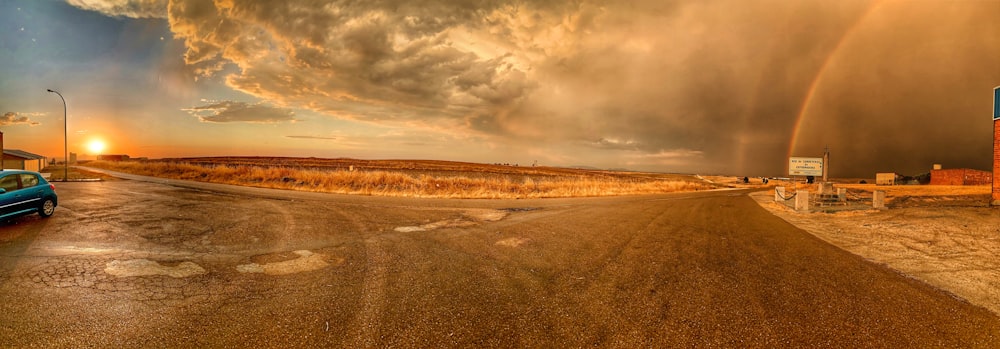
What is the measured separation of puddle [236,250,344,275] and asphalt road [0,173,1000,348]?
1.5 inches

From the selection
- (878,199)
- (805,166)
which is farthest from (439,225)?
(805,166)

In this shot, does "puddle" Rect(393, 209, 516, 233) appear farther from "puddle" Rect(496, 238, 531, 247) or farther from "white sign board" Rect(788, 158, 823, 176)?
"white sign board" Rect(788, 158, 823, 176)

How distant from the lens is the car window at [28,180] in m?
10.3

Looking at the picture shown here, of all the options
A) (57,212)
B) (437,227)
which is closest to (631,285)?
(437,227)

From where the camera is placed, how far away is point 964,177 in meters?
Answer: 43.2

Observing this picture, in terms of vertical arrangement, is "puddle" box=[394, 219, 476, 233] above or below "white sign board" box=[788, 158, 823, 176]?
below

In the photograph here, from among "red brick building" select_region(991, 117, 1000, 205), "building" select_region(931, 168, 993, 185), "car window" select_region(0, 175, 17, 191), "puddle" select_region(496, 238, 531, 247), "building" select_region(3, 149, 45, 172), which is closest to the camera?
"puddle" select_region(496, 238, 531, 247)

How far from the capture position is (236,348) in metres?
3.53

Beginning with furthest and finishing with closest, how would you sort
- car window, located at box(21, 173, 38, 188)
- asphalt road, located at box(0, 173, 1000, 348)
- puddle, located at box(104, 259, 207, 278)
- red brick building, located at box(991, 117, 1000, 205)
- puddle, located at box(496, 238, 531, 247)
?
1. red brick building, located at box(991, 117, 1000, 205)
2. car window, located at box(21, 173, 38, 188)
3. puddle, located at box(496, 238, 531, 247)
4. puddle, located at box(104, 259, 207, 278)
5. asphalt road, located at box(0, 173, 1000, 348)

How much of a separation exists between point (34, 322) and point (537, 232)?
28.6 feet

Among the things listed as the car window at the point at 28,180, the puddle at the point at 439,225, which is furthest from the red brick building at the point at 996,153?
the car window at the point at 28,180

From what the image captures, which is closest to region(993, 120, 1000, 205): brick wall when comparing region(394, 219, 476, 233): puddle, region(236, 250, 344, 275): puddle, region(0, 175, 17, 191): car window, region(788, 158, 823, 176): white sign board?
region(788, 158, 823, 176): white sign board

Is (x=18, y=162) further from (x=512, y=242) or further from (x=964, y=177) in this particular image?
(x=964, y=177)

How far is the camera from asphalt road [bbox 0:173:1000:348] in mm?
3885
